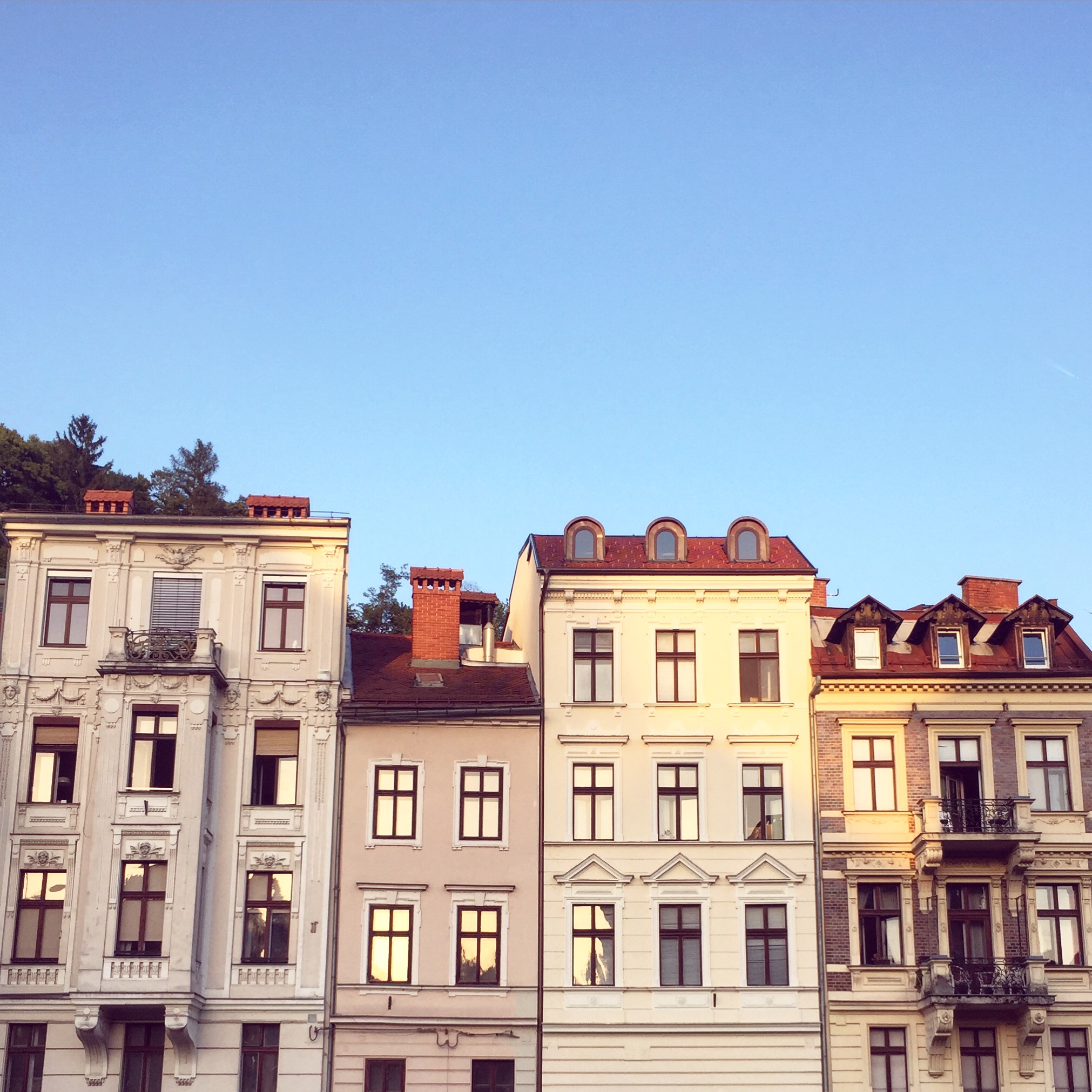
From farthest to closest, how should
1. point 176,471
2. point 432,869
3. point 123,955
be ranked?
point 176,471 → point 432,869 → point 123,955

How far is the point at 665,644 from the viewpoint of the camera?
129 ft

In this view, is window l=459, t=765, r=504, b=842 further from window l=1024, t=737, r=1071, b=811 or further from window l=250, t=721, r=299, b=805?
window l=1024, t=737, r=1071, b=811

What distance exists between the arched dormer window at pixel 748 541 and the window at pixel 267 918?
1414cm

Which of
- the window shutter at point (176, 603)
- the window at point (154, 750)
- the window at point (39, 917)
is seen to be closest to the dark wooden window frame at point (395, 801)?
the window at point (154, 750)

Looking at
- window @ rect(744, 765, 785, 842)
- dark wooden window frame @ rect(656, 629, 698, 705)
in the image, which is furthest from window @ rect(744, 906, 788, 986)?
dark wooden window frame @ rect(656, 629, 698, 705)

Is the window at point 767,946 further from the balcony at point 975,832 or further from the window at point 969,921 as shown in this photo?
the window at point 969,921

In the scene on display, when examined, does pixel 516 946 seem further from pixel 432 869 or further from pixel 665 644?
pixel 665 644

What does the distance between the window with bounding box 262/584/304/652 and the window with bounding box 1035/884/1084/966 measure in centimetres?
1923

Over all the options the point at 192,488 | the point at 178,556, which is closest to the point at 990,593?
the point at 178,556

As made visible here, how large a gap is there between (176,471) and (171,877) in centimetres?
4474

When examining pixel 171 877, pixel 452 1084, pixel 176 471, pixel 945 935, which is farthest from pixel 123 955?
pixel 176 471

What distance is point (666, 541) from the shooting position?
135ft

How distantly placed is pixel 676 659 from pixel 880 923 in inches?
318

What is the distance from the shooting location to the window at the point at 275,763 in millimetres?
37500
